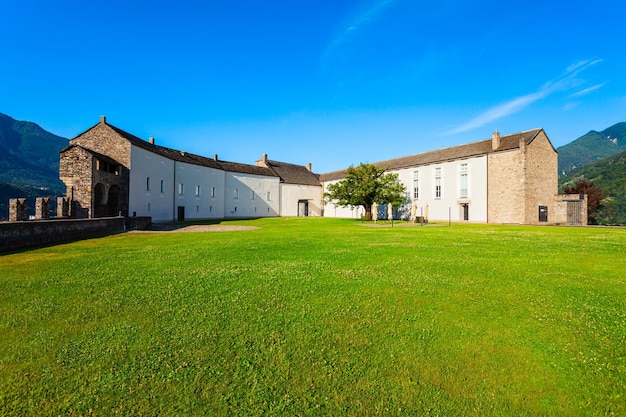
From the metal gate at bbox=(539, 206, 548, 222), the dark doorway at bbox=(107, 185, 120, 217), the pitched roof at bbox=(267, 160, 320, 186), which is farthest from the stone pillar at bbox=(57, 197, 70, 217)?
the metal gate at bbox=(539, 206, 548, 222)

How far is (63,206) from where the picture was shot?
22.3 metres

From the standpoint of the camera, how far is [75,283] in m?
7.01

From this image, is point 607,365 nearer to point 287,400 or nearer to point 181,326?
point 287,400

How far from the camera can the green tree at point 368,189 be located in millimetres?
41312

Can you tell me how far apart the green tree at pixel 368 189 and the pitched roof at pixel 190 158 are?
695 inches

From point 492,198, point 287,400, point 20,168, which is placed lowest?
point 287,400

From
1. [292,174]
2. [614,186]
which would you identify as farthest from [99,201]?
[614,186]

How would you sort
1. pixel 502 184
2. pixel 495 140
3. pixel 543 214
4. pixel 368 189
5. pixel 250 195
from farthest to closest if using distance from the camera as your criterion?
pixel 250 195 → pixel 368 189 → pixel 495 140 → pixel 543 214 → pixel 502 184

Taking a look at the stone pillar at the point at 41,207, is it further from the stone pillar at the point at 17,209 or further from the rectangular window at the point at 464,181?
the rectangular window at the point at 464,181

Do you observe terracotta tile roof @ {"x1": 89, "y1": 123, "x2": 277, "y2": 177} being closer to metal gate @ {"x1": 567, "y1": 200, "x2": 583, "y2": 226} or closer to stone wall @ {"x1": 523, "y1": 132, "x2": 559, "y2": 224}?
stone wall @ {"x1": 523, "y1": 132, "x2": 559, "y2": 224}

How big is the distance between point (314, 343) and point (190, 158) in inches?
1777

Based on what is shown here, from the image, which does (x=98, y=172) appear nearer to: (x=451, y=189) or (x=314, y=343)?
(x=314, y=343)

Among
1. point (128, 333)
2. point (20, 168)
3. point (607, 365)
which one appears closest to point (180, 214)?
point (128, 333)

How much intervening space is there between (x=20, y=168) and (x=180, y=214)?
6101 inches
